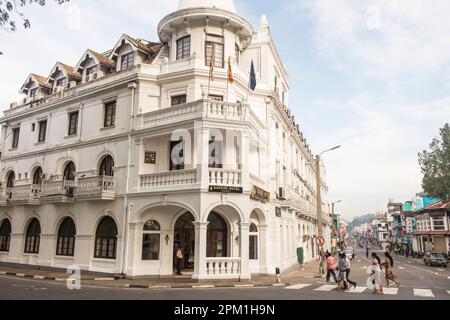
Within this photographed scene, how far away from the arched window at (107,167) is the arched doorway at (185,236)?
16.9 feet

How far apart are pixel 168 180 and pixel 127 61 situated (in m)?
9.51

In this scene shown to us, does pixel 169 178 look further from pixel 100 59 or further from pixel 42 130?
pixel 42 130

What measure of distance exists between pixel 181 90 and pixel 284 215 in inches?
484

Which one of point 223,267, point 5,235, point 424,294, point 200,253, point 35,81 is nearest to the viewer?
point 424,294

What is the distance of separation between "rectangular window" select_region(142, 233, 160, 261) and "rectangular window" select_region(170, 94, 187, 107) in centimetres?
754

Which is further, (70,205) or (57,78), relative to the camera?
(57,78)

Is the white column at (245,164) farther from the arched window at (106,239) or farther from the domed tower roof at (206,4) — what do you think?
the domed tower roof at (206,4)

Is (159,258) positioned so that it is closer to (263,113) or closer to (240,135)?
(240,135)

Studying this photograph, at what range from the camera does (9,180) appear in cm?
2861

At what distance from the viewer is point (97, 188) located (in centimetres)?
2034

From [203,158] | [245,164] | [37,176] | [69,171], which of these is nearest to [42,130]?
[37,176]

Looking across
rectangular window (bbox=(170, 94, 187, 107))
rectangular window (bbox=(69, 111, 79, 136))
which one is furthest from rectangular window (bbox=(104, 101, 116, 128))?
rectangular window (bbox=(170, 94, 187, 107))

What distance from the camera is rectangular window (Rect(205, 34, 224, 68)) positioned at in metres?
20.9
